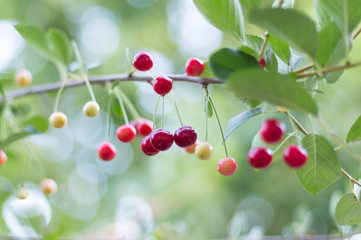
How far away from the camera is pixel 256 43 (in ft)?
2.48

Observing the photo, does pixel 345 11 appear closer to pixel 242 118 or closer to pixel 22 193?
pixel 242 118

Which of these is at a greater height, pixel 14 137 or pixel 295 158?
pixel 14 137

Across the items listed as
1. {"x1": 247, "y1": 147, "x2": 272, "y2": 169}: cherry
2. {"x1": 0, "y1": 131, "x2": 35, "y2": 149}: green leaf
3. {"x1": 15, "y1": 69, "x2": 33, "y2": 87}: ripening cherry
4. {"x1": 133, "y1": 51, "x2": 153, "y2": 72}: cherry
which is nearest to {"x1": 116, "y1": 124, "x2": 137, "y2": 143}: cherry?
{"x1": 133, "y1": 51, "x2": 153, "y2": 72}: cherry

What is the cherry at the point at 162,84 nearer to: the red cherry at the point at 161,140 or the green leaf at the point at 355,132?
the red cherry at the point at 161,140

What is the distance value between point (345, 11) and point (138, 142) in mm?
4417

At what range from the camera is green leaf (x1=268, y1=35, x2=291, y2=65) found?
28.2 inches

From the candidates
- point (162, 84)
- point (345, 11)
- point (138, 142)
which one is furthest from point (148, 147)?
point (138, 142)

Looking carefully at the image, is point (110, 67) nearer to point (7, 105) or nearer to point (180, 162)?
point (180, 162)

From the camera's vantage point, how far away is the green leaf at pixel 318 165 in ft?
2.36

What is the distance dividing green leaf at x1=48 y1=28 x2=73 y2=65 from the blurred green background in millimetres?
1305

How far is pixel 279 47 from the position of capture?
723 millimetres

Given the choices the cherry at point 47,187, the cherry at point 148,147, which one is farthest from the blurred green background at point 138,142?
the cherry at point 148,147

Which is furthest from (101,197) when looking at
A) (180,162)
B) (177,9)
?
(177,9)

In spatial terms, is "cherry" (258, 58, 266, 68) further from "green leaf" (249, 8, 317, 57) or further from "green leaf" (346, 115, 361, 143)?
"green leaf" (346, 115, 361, 143)
